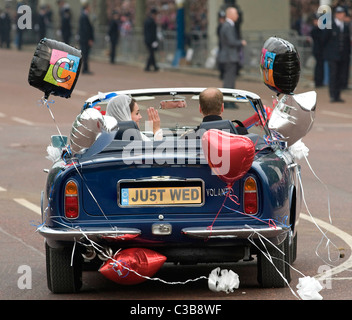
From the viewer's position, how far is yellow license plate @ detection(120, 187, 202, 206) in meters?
7.11

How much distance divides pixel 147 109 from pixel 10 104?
17.4 m

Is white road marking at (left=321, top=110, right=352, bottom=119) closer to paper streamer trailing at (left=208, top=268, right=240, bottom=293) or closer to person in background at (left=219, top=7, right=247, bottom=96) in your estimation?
person in background at (left=219, top=7, right=247, bottom=96)

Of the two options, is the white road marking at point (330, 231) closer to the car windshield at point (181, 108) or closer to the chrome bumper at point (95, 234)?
the car windshield at point (181, 108)

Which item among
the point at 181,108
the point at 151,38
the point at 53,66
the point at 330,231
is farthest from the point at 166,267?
the point at 151,38

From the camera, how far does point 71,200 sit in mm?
7207

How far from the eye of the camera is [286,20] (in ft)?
121

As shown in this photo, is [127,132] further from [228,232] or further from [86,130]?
[228,232]

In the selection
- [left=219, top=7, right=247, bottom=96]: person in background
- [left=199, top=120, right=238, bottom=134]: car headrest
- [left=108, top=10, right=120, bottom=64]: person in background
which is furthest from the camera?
[left=108, top=10, right=120, bottom=64]: person in background

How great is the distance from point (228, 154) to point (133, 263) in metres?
0.95

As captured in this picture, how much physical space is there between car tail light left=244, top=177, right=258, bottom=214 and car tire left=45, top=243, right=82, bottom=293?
118 centimetres

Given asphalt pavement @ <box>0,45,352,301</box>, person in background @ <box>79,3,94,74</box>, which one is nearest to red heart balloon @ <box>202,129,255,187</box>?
asphalt pavement @ <box>0,45,352,301</box>

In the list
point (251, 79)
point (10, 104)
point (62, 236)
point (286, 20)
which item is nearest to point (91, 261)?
point (62, 236)
